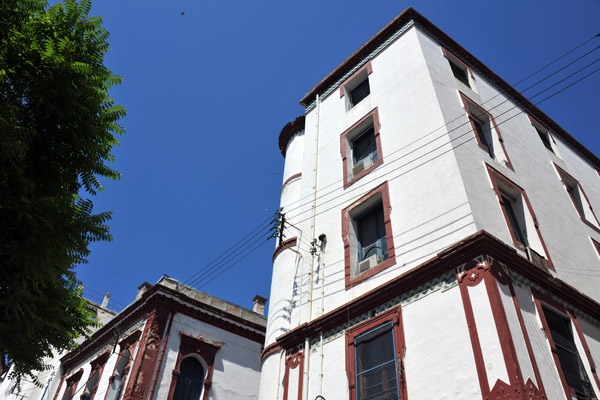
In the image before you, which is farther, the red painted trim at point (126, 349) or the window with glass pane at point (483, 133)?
the red painted trim at point (126, 349)

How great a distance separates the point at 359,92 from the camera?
18.6m

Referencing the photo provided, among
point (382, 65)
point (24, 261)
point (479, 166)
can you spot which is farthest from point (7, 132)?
point (382, 65)

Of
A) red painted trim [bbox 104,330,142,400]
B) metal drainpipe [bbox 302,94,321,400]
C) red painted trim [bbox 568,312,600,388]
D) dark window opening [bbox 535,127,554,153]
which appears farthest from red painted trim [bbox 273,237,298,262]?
dark window opening [bbox 535,127,554,153]

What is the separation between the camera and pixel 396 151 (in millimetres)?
13820

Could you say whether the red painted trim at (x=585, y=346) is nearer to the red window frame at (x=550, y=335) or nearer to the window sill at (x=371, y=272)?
the red window frame at (x=550, y=335)

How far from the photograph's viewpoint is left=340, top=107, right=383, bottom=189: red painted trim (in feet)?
47.3

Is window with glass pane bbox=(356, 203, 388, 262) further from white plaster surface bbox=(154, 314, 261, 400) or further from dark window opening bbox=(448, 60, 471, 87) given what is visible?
white plaster surface bbox=(154, 314, 261, 400)

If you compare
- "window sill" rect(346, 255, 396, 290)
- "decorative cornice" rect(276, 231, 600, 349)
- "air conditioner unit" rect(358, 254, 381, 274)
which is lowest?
"decorative cornice" rect(276, 231, 600, 349)

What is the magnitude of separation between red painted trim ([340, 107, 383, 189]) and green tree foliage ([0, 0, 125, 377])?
25.2 feet

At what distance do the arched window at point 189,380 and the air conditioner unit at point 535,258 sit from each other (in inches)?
536

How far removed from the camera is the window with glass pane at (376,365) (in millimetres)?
9797

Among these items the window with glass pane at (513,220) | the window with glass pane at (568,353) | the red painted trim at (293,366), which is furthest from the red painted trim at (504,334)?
the red painted trim at (293,366)

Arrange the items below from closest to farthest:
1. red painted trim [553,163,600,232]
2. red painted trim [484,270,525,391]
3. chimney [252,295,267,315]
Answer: red painted trim [484,270,525,391]
red painted trim [553,163,600,232]
chimney [252,295,267,315]

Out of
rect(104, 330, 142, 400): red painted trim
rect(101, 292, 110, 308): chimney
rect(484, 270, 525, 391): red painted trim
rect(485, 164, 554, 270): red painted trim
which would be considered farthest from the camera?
rect(101, 292, 110, 308): chimney
